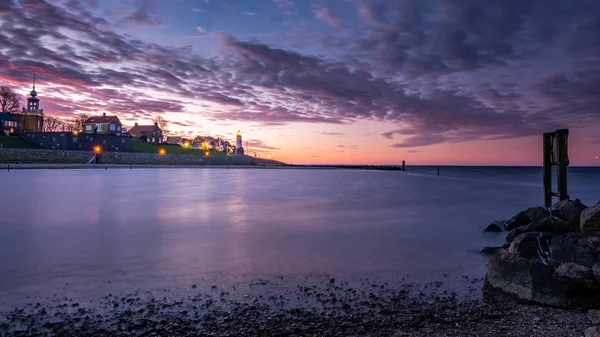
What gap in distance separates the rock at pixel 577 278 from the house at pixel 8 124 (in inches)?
4336

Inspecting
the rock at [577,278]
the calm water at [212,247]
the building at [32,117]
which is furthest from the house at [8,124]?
the rock at [577,278]

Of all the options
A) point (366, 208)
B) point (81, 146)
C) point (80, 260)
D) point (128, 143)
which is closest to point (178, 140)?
point (128, 143)

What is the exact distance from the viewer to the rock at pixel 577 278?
6.15 m

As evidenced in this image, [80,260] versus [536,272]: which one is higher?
[536,272]

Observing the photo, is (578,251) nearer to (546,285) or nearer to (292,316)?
(546,285)

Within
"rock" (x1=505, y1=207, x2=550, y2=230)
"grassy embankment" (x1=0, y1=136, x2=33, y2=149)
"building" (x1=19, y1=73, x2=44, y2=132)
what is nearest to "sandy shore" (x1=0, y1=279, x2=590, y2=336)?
"rock" (x1=505, y1=207, x2=550, y2=230)

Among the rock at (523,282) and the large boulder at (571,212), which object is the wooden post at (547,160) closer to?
the large boulder at (571,212)

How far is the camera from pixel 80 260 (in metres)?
9.52

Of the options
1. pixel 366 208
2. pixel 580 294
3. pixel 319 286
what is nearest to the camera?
pixel 580 294

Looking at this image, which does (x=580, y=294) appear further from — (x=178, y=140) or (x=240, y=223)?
(x=178, y=140)

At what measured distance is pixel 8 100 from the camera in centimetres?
10544

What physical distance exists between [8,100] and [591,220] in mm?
135165

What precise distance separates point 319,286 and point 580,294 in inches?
180

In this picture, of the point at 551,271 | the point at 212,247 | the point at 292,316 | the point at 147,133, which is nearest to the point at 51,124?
the point at 147,133
